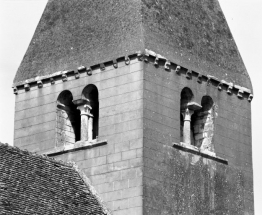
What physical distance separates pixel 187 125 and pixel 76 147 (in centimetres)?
349

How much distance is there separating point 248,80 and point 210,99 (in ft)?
7.11

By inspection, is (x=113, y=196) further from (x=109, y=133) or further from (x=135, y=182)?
(x=109, y=133)

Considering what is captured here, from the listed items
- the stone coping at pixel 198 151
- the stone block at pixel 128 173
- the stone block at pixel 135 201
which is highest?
the stone coping at pixel 198 151

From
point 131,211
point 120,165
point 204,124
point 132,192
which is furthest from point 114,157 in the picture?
point 204,124

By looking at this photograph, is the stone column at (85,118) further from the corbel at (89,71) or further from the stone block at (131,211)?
the stone block at (131,211)

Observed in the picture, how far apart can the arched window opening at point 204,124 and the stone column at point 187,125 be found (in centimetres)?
86

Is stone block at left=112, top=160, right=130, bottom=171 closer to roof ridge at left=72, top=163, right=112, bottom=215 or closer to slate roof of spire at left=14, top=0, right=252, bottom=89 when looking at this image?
roof ridge at left=72, top=163, right=112, bottom=215

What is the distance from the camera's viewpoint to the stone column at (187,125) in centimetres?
4131

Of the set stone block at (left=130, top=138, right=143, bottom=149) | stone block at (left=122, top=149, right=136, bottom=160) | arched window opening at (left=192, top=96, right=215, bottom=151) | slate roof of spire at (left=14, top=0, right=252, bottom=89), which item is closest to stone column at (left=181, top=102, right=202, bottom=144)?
arched window opening at (left=192, top=96, right=215, bottom=151)

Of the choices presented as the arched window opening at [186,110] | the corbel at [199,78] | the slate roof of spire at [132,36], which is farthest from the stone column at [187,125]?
the slate roof of spire at [132,36]

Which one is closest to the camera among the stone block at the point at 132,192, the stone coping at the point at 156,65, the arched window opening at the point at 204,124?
the stone block at the point at 132,192

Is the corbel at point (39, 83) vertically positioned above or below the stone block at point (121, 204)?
above

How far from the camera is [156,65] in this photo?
133 feet

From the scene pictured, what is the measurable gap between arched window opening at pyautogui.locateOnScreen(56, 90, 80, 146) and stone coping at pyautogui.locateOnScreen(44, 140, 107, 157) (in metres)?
0.33
